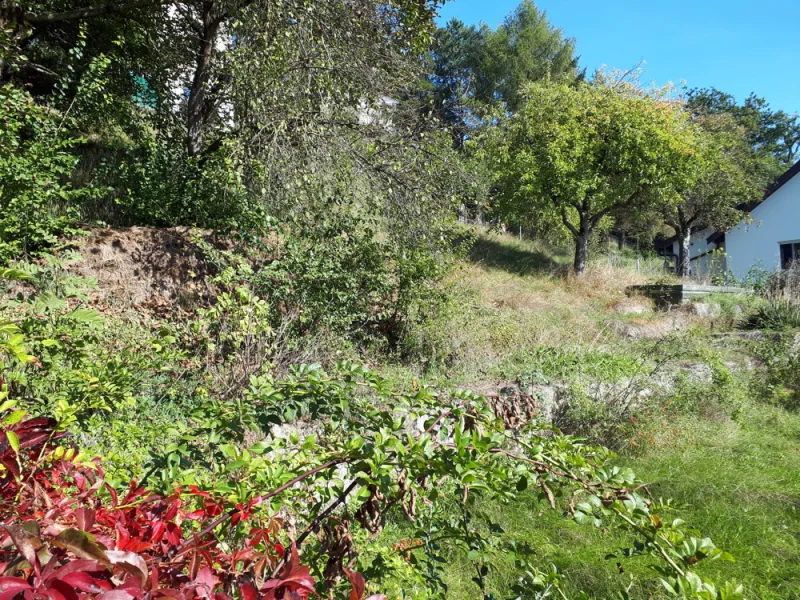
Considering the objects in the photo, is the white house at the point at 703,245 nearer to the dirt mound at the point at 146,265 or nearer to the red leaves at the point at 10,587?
the dirt mound at the point at 146,265

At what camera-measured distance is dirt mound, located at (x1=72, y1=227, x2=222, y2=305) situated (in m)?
5.82

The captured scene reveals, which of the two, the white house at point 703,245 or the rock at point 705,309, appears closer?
the rock at point 705,309

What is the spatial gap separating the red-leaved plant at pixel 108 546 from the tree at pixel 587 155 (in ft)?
46.2

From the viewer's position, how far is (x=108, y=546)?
33.4 inches

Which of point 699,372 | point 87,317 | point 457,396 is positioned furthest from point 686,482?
point 87,317

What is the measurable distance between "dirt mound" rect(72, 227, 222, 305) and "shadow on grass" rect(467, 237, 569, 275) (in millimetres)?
8486

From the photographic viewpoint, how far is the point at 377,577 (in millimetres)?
1788

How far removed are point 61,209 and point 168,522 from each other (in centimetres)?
694

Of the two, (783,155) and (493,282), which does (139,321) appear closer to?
(493,282)

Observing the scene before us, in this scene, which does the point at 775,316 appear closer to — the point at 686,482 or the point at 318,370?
the point at 686,482

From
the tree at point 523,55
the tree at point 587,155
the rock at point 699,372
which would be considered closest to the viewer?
the rock at point 699,372

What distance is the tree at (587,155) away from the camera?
14297 mm

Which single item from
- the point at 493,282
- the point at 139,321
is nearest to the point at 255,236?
the point at 139,321

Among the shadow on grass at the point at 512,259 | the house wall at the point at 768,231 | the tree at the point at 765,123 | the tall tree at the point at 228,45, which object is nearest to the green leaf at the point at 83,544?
the tall tree at the point at 228,45
